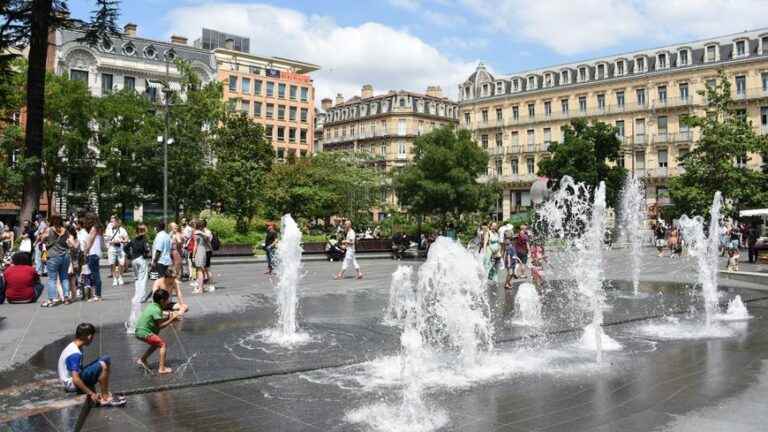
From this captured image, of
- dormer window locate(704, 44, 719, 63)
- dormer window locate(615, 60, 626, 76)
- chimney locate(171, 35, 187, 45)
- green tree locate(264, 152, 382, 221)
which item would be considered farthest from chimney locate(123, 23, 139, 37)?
dormer window locate(704, 44, 719, 63)

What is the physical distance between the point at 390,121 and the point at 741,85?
45.6m

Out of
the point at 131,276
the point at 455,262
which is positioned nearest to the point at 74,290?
the point at 131,276

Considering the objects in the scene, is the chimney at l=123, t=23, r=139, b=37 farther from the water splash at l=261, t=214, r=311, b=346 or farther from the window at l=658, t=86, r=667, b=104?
the water splash at l=261, t=214, r=311, b=346

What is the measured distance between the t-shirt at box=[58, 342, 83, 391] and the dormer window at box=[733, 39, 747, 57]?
65519mm

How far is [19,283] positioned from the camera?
13.1 metres

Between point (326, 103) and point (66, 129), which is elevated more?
point (326, 103)

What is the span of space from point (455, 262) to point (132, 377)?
4.61m

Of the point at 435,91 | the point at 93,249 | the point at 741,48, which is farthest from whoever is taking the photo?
the point at 435,91

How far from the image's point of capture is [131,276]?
19.8m

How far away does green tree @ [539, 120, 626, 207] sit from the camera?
2031 inches

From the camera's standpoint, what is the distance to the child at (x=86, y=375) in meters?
6.24

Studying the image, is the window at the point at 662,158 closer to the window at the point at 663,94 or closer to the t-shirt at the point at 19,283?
the window at the point at 663,94

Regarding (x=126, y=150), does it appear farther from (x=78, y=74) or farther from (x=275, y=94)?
(x=275, y=94)

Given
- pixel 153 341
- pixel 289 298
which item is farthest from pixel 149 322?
pixel 289 298
